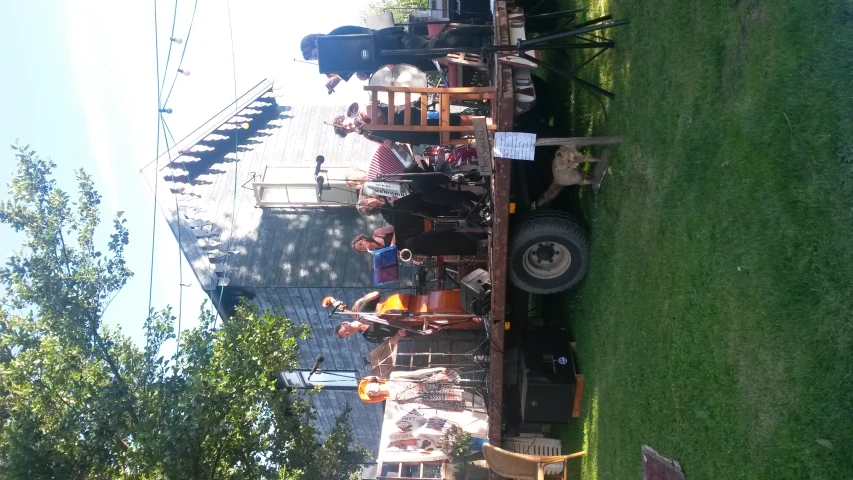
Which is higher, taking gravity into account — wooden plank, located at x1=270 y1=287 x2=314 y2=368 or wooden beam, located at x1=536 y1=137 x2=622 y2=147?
wooden beam, located at x1=536 y1=137 x2=622 y2=147

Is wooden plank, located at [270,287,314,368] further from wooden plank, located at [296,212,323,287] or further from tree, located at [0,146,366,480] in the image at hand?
tree, located at [0,146,366,480]

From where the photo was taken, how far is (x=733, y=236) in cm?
451

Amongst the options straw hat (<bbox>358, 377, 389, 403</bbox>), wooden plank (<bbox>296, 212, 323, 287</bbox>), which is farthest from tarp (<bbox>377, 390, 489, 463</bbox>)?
wooden plank (<bbox>296, 212, 323, 287</bbox>)

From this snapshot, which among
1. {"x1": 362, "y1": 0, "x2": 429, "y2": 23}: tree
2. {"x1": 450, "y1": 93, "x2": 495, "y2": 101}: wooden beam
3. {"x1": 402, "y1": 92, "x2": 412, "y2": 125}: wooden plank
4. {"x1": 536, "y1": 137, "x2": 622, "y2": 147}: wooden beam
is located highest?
{"x1": 362, "y1": 0, "x2": 429, "y2": 23}: tree

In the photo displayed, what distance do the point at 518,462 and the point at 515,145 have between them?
505 centimetres

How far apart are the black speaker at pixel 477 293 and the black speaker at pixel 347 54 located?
3588 millimetres

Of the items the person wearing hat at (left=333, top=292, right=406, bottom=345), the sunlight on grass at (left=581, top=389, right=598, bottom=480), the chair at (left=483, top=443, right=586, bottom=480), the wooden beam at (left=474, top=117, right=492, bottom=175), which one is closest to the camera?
the wooden beam at (left=474, top=117, right=492, bottom=175)

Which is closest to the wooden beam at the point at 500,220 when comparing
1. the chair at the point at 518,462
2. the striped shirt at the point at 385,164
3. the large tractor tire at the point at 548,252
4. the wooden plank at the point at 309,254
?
the large tractor tire at the point at 548,252

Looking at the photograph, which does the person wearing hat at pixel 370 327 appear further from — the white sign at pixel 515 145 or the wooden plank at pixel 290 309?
the white sign at pixel 515 145

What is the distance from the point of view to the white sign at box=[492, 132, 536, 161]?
6027mm

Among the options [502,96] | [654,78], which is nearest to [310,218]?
[502,96]

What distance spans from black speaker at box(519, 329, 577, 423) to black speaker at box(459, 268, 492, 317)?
0.91 m

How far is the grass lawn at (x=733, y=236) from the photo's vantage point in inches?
145

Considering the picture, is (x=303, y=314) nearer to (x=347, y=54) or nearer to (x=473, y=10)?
(x=347, y=54)
